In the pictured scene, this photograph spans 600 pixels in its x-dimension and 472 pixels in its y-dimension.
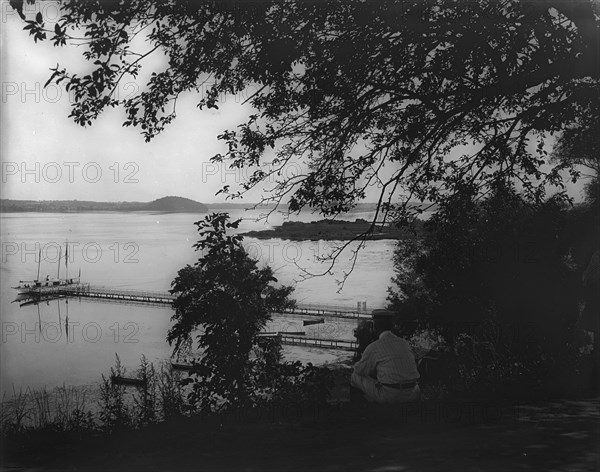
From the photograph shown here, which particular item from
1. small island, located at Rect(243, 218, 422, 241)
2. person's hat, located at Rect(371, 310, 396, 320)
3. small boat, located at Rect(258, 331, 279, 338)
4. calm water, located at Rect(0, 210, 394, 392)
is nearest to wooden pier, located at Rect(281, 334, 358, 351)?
calm water, located at Rect(0, 210, 394, 392)

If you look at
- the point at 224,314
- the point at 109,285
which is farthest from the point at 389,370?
the point at 109,285

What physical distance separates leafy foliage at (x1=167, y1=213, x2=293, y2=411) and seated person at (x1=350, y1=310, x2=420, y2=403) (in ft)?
4.24

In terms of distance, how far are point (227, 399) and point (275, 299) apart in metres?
1.22

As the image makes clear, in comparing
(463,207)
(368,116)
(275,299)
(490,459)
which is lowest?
(490,459)

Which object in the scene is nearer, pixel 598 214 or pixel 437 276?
pixel 598 214

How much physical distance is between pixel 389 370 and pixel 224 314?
175cm

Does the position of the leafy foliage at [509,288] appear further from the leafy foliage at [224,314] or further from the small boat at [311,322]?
the small boat at [311,322]

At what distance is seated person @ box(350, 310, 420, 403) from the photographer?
4559 mm

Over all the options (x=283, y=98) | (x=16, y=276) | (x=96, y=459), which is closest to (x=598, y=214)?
(x=283, y=98)

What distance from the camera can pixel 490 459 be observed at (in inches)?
145

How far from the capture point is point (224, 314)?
5617 mm

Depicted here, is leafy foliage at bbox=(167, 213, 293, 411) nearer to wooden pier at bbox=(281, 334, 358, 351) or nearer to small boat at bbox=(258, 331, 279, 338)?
small boat at bbox=(258, 331, 279, 338)

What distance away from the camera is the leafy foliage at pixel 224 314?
5492mm

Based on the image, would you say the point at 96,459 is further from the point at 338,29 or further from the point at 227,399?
the point at 338,29
